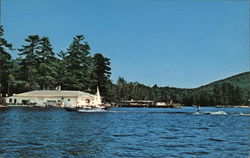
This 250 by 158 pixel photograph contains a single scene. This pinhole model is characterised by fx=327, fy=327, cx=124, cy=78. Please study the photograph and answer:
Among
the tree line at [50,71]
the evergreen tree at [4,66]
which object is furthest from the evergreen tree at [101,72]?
the evergreen tree at [4,66]

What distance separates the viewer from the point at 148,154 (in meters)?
19.5

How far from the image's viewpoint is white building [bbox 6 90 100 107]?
97750 mm

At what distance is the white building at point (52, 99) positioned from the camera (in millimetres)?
97750

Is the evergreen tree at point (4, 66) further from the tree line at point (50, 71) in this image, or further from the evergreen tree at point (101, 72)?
the evergreen tree at point (101, 72)

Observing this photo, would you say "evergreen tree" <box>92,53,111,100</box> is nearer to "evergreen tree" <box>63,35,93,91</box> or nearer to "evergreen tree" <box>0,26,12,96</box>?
"evergreen tree" <box>63,35,93,91</box>

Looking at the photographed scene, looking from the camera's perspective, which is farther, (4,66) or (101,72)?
(101,72)

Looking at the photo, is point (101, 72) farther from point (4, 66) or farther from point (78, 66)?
point (4, 66)

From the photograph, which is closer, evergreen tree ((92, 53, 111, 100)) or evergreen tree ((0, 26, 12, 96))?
evergreen tree ((0, 26, 12, 96))

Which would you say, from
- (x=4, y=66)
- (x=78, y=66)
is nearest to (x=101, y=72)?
(x=78, y=66)

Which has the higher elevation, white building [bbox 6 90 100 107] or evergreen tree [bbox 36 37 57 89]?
evergreen tree [bbox 36 37 57 89]

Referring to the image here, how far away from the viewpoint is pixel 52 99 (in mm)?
99500

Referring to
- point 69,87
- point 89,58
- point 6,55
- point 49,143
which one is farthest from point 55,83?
point 49,143

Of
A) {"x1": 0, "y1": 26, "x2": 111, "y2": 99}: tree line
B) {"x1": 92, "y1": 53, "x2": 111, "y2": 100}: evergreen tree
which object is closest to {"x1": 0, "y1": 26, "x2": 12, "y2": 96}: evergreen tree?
{"x1": 0, "y1": 26, "x2": 111, "y2": 99}: tree line

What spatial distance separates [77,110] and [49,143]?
189ft
